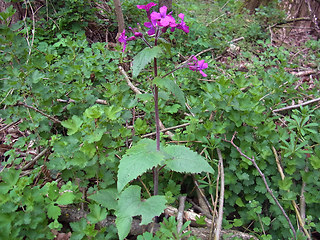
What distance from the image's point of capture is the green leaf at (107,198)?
1.39m

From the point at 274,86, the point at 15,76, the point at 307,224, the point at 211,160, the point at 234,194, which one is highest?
the point at 15,76

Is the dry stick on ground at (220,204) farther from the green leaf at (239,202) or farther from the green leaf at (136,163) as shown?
the green leaf at (136,163)

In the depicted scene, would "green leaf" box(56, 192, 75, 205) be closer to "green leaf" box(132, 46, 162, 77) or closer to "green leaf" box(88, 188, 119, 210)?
"green leaf" box(88, 188, 119, 210)

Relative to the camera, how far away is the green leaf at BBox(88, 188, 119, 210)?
1390mm

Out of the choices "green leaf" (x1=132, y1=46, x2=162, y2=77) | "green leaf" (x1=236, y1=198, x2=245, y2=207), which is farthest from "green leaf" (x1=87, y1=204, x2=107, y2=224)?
"green leaf" (x1=236, y1=198, x2=245, y2=207)

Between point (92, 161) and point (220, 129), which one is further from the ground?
point (92, 161)

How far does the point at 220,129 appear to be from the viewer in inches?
71.1

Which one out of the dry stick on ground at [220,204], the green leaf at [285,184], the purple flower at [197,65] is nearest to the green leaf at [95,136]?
the purple flower at [197,65]

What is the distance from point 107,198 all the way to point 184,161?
1.65 ft

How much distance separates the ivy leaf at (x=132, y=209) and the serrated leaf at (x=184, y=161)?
0.19 m

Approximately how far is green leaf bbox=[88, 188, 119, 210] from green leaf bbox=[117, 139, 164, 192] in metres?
0.28

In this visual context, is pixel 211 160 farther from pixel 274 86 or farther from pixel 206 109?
pixel 274 86

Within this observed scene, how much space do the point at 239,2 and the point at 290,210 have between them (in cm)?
554

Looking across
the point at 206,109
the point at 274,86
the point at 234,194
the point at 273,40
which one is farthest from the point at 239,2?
the point at 234,194
